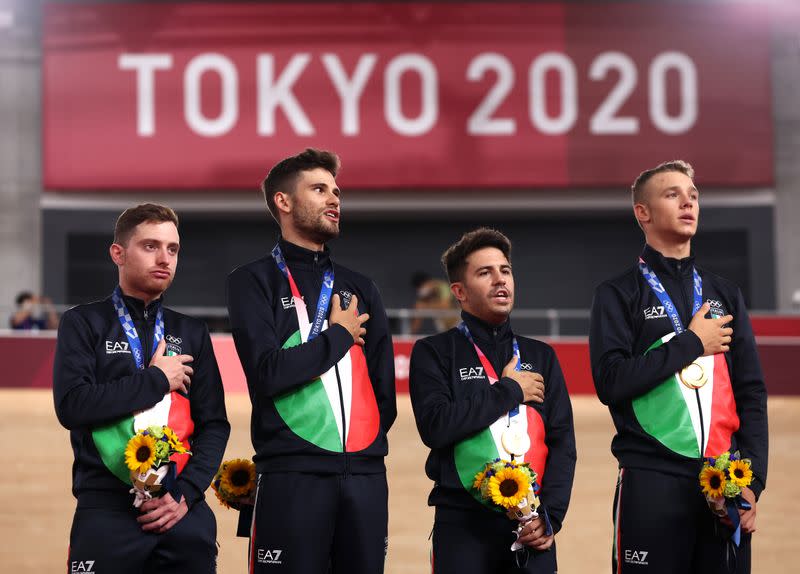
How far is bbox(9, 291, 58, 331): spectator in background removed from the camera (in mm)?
16578

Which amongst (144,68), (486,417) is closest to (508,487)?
(486,417)

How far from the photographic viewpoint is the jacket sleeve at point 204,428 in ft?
12.7

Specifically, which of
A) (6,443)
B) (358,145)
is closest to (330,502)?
(6,443)

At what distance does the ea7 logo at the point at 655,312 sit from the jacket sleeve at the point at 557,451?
0.39m

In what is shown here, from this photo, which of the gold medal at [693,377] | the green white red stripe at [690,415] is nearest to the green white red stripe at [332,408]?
the green white red stripe at [690,415]

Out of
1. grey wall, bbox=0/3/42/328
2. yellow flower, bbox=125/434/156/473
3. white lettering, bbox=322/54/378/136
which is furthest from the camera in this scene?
grey wall, bbox=0/3/42/328

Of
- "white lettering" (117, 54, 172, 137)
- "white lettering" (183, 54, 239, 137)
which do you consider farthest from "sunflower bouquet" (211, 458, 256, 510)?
"white lettering" (117, 54, 172, 137)

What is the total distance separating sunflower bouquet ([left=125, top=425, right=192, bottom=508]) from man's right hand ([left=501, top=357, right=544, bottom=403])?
44.6 inches

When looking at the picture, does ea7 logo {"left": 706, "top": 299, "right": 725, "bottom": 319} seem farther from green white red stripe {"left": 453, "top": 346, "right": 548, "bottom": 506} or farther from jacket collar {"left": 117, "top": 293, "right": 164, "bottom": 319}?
jacket collar {"left": 117, "top": 293, "right": 164, "bottom": 319}

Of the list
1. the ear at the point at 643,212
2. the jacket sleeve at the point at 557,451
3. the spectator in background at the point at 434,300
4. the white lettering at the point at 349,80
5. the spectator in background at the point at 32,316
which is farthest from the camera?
the white lettering at the point at 349,80

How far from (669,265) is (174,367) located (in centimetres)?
181

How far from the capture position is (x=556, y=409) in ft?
13.1

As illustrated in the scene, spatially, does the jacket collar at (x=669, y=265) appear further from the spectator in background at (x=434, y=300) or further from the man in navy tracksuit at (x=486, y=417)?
the spectator in background at (x=434, y=300)

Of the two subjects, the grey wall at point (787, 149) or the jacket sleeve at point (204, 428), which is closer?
the jacket sleeve at point (204, 428)
